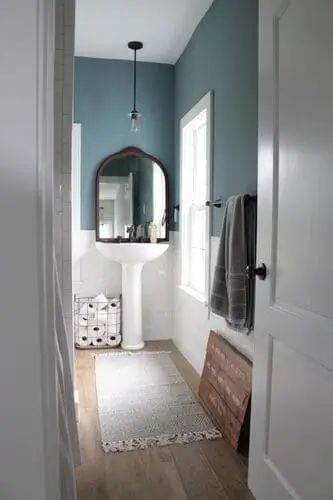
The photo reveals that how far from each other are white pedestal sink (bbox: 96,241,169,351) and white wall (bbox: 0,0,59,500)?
9.92 feet

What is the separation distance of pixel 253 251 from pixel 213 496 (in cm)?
113

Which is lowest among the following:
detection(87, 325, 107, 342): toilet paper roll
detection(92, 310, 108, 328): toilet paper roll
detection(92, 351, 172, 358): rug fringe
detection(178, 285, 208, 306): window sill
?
detection(92, 351, 172, 358): rug fringe

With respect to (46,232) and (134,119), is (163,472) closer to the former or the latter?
(46,232)

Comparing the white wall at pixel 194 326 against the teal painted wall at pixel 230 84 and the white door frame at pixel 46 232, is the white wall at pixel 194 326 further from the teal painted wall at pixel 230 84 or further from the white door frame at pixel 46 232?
the white door frame at pixel 46 232

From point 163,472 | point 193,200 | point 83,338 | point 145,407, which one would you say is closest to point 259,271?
point 163,472

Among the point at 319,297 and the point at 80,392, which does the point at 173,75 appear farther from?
the point at 319,297

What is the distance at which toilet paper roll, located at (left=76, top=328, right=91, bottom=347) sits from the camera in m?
3.78

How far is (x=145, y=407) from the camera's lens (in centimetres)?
254

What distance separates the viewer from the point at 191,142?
357cm

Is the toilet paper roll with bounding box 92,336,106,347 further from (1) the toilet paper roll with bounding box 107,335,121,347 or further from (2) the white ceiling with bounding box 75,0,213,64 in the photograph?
(2) the white ceiling with bounding box 75,0,213,64

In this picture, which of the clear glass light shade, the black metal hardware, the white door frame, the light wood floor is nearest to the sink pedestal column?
the black metal hardware

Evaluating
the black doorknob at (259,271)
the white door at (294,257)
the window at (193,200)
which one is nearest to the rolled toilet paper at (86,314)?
the window at (193,200)

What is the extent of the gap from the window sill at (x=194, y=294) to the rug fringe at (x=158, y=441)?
0.97 metres

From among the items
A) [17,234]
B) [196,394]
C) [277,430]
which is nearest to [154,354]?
[196,394]
